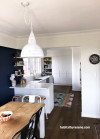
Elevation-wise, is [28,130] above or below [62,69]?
below

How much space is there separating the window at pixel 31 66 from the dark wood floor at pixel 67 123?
1977mm

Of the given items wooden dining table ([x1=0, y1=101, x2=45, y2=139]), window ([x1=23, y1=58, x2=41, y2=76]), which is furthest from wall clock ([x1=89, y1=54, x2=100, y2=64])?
window ([x1=23, y1=58, x2=41, y2=76])

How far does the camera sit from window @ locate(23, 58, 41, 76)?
4.97 m

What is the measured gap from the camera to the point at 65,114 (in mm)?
3656

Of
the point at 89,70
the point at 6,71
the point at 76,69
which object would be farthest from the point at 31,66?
the point at 89,70

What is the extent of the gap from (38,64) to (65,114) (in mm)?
3211

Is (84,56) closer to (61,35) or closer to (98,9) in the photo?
(61,35)

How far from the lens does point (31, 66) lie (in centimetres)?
541

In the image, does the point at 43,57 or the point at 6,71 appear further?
the point at 6,71

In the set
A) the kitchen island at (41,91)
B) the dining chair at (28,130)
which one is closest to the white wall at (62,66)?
the kitchen island at (41,91)

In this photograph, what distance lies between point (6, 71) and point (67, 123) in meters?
2.29

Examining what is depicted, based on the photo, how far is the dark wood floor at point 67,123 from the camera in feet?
8.45

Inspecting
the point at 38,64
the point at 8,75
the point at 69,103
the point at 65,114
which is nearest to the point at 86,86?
the point at 65,114

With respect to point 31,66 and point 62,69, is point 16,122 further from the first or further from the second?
point 62,69
